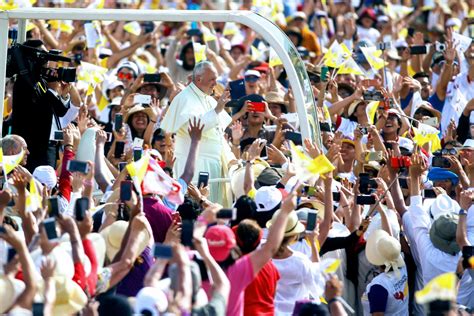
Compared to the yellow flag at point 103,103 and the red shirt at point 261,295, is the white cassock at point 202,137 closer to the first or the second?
the red shirt at point 261,295

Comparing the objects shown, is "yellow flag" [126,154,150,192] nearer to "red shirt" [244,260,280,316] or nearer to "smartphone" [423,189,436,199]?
"red shirt" [244,260,280,316]

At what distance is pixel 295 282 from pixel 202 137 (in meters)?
3.21

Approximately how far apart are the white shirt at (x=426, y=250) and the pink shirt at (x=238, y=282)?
7.25ft

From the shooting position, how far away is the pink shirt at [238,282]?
24.9 ft

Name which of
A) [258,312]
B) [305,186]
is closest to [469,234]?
[305,186]

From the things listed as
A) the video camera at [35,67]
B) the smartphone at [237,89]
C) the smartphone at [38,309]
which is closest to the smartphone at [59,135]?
the video camera at [35,67]

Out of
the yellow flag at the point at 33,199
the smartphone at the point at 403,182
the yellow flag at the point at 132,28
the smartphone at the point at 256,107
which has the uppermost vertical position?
the yellow flag at the point at 132,28

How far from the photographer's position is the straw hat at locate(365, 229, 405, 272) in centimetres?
931

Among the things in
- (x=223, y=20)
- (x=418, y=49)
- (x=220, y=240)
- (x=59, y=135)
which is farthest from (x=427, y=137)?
(x=220, y=240)

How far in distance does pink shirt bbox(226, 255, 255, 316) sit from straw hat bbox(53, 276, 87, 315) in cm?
85

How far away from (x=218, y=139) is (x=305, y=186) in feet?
4.46

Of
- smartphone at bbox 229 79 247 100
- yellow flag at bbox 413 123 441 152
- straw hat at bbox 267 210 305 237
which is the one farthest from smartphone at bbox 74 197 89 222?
smartphone at bbox 229 79 247 100

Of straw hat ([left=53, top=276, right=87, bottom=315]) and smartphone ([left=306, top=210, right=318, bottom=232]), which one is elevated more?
smartphone ([left=306, top=210, right=318, bottom=232])

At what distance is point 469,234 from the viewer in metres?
9.66
